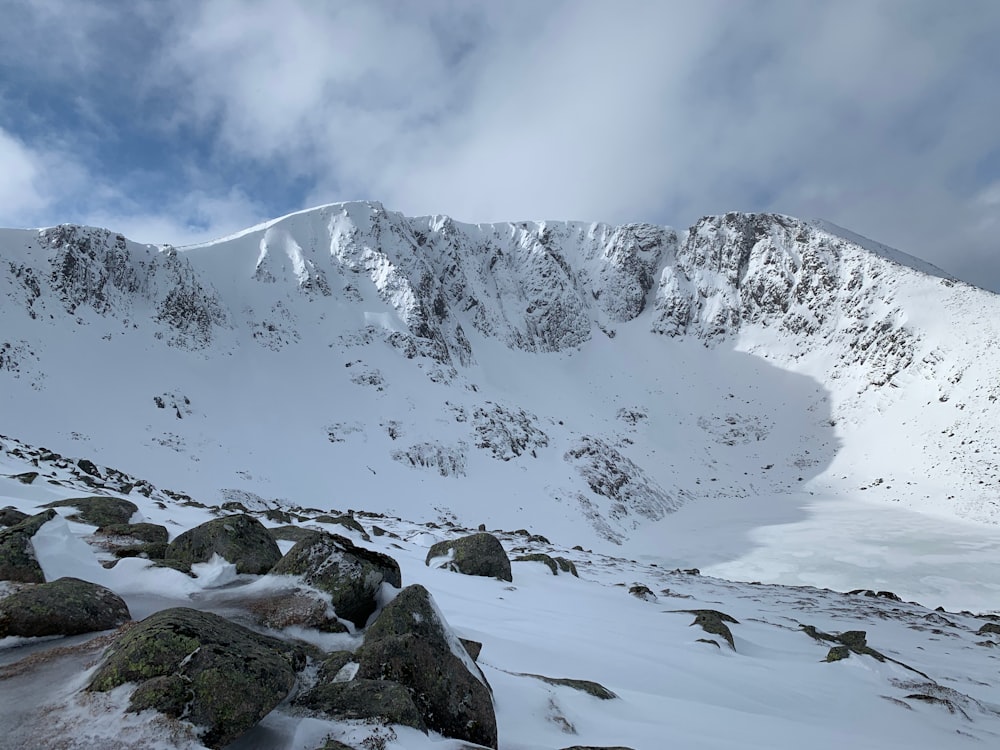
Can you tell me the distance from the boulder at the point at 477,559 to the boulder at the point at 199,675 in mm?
7327

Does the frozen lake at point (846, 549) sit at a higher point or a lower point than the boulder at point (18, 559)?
lower

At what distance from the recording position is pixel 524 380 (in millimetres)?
55906

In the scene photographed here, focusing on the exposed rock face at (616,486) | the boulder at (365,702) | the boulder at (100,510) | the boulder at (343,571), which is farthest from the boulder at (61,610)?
the exposed rock face at (616,486)

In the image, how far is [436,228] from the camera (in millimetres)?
66562

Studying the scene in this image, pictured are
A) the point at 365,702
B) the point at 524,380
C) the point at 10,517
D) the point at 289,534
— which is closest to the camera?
the point at 365,702

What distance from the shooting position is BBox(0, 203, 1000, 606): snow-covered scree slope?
1085 inches

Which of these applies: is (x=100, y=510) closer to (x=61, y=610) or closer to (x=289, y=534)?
(x=289, y=534)

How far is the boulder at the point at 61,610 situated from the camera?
3627 millimetres

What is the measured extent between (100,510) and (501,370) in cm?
4803

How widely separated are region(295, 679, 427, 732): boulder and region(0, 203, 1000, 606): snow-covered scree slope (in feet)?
75.3

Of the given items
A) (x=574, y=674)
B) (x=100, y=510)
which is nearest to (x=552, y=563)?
(x=574, y=674)

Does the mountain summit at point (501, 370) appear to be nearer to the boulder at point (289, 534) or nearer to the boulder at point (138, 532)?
the boulder at point (289, 534)

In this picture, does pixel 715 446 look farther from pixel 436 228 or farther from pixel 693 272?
pixel 436 228

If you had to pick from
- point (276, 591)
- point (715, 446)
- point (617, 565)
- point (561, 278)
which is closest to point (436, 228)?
point (561, 278)
